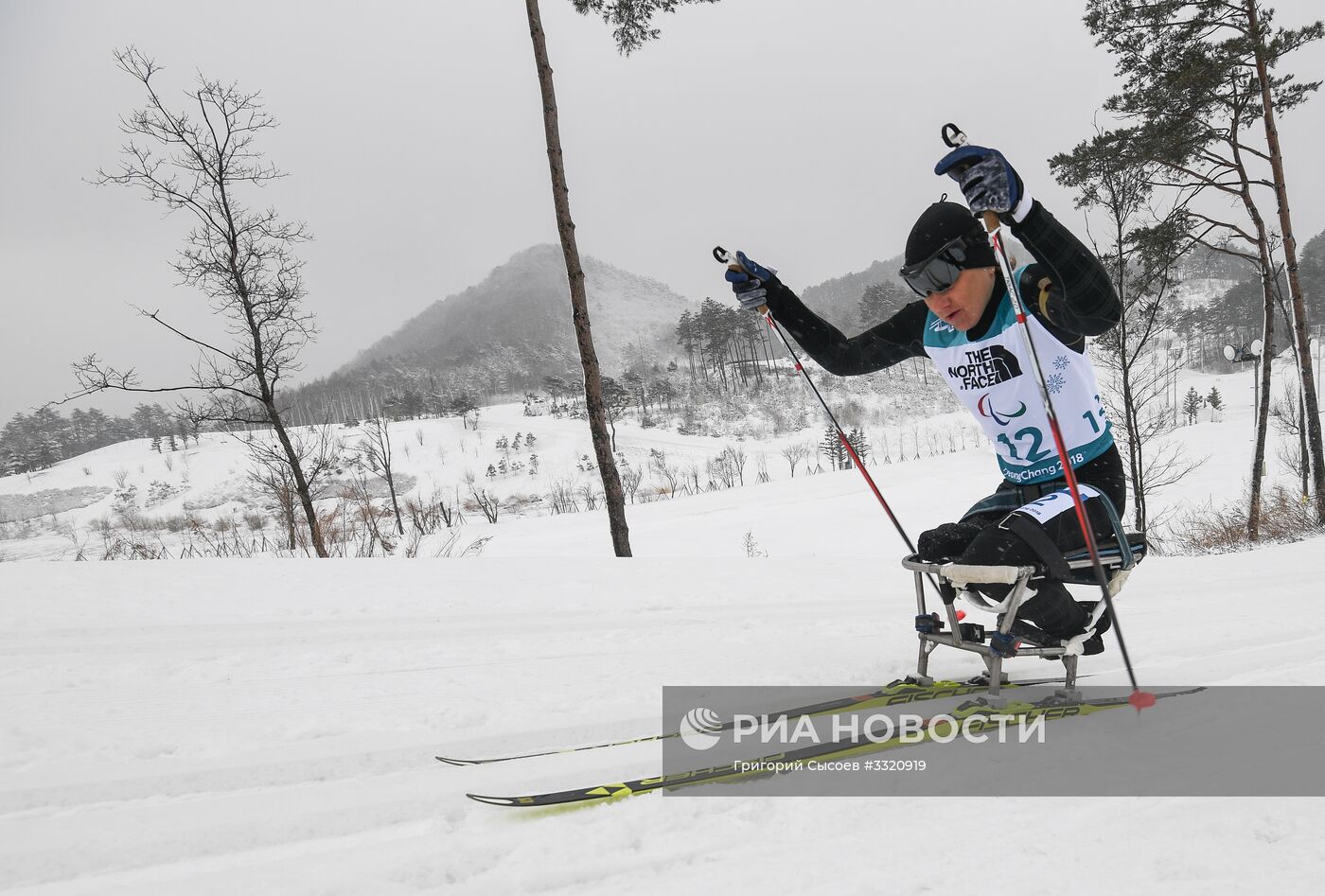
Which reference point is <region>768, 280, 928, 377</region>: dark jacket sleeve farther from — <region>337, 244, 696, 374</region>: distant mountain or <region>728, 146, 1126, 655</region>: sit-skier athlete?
<region>337, 244, 696, 374</region>: distant mountain

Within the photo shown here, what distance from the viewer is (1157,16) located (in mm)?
10727

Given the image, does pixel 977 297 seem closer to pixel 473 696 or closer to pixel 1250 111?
pixel 473 696

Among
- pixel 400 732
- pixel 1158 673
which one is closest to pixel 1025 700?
pixel 1158 673

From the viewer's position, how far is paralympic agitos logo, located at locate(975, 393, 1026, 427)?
2.40 m

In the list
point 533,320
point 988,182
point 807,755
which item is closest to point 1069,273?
point 988,182

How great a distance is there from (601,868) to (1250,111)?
613 inches

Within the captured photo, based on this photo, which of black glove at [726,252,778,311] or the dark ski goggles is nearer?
the dark ski goggles

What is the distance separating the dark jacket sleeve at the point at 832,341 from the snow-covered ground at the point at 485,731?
1.36 meters

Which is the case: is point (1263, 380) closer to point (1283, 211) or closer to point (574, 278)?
point (1283, 211)

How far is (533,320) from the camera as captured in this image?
462ft

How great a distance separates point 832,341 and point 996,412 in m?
0.80

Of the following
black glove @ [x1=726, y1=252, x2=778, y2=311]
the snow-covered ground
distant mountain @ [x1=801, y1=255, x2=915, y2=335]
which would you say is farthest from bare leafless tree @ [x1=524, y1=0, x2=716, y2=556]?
distant mountain @ [x1=801, y1=255, x2=915, y2=335]

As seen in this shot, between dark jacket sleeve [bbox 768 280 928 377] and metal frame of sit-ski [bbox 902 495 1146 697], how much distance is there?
1005mm

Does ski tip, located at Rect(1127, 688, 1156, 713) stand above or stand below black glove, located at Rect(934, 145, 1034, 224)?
below
